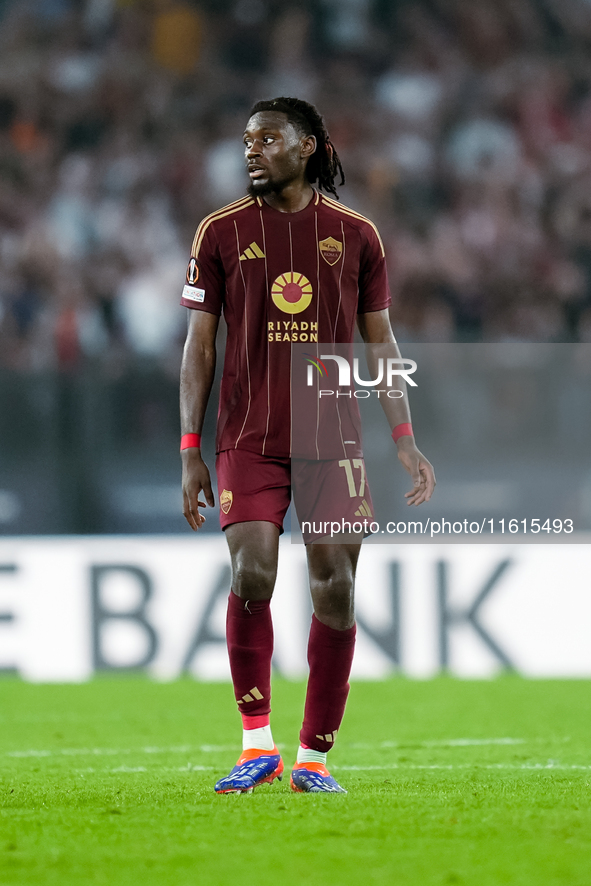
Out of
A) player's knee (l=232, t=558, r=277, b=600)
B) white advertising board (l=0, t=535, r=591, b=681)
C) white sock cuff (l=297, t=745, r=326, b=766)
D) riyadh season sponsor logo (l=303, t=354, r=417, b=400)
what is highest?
riyadh season sponsor logo (l=303, t=354, r=417, b=400)

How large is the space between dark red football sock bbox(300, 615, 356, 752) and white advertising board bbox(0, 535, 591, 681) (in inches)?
119

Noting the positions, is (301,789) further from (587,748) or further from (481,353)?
(481,353)

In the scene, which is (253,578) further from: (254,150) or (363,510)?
(254,150)

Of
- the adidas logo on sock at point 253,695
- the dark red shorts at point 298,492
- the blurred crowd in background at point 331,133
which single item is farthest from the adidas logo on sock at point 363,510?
the blurred crowd in background at point 331,133

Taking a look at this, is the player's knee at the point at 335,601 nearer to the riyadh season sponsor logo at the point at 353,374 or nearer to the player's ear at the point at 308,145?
the riyadh season sponsor logo at the point at 353,374

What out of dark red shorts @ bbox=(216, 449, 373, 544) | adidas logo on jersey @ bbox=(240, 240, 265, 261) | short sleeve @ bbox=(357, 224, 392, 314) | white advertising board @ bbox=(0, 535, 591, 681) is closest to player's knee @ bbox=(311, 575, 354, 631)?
dark red shorts @ bbox=(216, 449, 373, 544)

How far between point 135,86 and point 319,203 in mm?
7372

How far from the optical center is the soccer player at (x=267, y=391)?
11.6ft

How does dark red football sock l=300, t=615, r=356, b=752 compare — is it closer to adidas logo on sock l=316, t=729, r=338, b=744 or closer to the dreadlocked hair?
adidas logo on sock l=316, t=729, r=338, b=744

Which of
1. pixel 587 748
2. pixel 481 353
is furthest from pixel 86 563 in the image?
pixel 587 748

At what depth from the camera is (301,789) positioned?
347cm

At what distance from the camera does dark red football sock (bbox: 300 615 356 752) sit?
11.7 feet

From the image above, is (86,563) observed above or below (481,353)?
below

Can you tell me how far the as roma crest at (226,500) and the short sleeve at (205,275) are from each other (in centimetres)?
53
